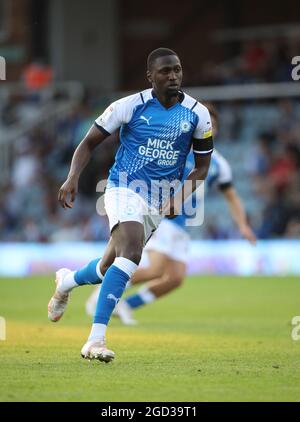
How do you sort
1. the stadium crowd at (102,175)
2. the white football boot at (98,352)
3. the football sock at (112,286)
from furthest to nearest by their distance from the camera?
1. the stadium crowd at (102,175)
2. the football sock at (112,286)
3. the white football boot at (98,352)

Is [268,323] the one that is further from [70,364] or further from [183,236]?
[70,364]

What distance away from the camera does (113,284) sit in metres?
8.91

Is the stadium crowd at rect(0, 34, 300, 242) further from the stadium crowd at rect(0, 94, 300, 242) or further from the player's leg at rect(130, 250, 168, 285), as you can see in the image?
the player's leg at rect(130, 250, 168, 285)

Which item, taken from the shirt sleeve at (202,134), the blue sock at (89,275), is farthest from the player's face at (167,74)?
the blue sock at (89,275)

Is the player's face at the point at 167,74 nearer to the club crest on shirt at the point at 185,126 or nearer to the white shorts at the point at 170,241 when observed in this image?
the club crest on shirt at the point at 185,126

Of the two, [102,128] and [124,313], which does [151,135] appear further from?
[124,313]

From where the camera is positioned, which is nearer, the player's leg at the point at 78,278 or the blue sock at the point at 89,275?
the player's leg at the point at 78,278

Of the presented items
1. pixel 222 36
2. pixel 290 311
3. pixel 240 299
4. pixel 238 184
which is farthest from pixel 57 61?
pixel 290 311

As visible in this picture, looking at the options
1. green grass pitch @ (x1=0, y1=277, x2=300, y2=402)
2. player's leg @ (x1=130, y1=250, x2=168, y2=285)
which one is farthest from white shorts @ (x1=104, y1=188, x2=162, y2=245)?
player's leg @ (x1=130, y1=250, x2=168, y2=285)

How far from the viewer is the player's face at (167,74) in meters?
9.22

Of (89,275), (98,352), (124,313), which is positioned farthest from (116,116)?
(124,313)

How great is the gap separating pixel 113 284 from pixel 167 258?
188 inches

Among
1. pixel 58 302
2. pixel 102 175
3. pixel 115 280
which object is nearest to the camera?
pixel 115 280

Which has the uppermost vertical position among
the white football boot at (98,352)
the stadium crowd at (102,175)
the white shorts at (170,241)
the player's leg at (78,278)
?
the stadium crowd at (102,175)
